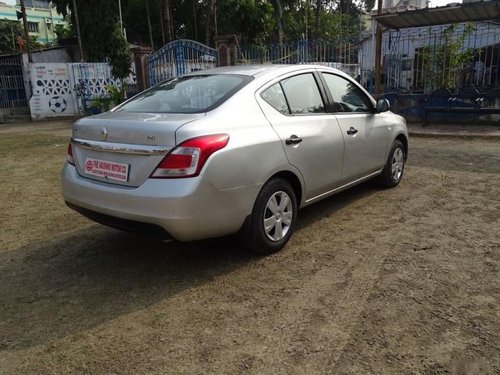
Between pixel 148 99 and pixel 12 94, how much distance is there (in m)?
20.0

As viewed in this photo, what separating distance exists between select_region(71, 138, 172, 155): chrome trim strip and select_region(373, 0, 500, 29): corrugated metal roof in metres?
9.82

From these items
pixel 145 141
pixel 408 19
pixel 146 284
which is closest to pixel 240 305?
pixel 146 284

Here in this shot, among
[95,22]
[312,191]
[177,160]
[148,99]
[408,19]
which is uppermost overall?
[95,22]

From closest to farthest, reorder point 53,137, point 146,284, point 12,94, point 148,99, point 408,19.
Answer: point 146,284
point 148,99
point 408,19
point 53,137
point 12,94

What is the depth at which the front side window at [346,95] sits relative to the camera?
4.66 m

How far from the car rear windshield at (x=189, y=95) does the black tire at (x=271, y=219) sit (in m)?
0.81

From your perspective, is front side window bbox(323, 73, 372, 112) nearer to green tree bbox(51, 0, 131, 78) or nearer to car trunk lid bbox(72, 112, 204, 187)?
car trunk lid bbox(72, 112, 204, 187)

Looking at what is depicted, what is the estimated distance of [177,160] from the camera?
3150 mm

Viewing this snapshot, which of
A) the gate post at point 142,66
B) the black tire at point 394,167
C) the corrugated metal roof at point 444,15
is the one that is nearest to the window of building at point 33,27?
the gate post at point 142,66

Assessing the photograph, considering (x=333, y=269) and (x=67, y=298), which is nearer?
(x=67, y=298)

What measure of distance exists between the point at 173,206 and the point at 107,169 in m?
0.70

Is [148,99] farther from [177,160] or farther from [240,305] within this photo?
[240,305]

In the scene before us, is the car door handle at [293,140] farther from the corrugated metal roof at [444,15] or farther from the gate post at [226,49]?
the gate post at [226,49]

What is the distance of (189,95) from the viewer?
402 centimetres
